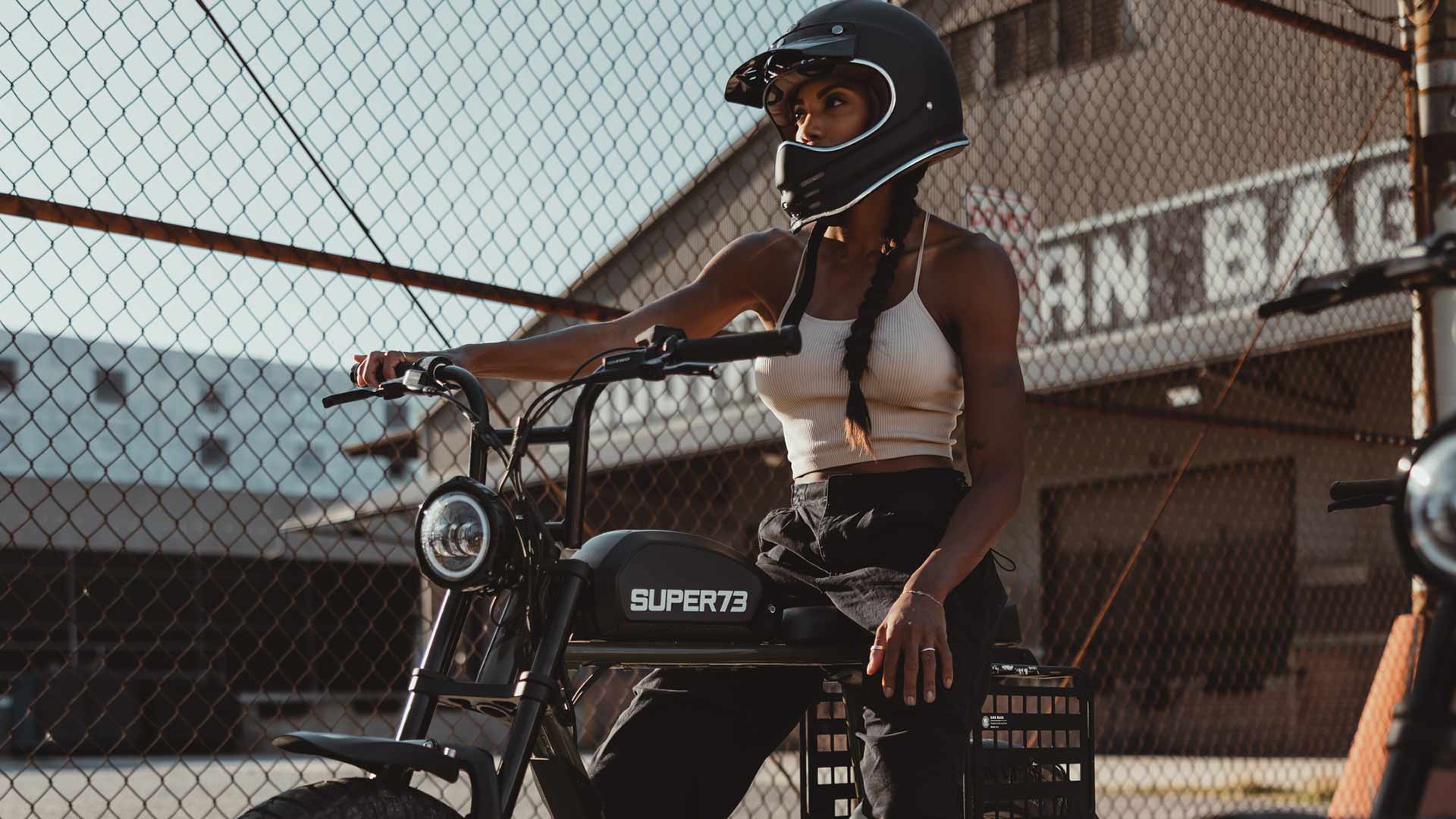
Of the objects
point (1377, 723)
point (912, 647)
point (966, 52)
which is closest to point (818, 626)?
point (912, 647)

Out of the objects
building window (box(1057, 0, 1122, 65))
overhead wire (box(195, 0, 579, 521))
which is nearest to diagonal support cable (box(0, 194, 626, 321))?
overhead wire (box(195, 0, 579, 521))

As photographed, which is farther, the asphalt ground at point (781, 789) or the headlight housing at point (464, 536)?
the asphalt ground at point (781, 789)

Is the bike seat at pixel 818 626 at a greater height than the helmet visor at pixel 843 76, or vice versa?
the helmet visor at pixel 843 76

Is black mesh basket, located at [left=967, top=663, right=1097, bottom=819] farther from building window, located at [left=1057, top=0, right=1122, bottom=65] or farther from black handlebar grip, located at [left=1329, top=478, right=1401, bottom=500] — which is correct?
building window, located at [left=1057, top=0, right=1122, bottom=65]

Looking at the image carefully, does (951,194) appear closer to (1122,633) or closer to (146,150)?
(1122,633)

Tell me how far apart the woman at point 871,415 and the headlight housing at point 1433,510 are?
2.49 ft

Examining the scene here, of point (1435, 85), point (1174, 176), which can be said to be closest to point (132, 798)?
point (1174, 176)

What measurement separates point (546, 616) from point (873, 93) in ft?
3.47

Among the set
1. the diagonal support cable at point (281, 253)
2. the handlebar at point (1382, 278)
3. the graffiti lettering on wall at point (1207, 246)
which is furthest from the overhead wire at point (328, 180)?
the graffiti lettering on wall at point (1207, 246)

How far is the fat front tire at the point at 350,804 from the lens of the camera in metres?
1.69

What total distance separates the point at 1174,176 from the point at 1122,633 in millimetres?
3945

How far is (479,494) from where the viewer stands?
6.22 feet

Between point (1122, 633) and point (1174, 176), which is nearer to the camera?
point (1174, 176)

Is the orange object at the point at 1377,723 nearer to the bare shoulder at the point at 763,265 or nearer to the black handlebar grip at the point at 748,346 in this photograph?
the bare shoulder at the point at 763,265
